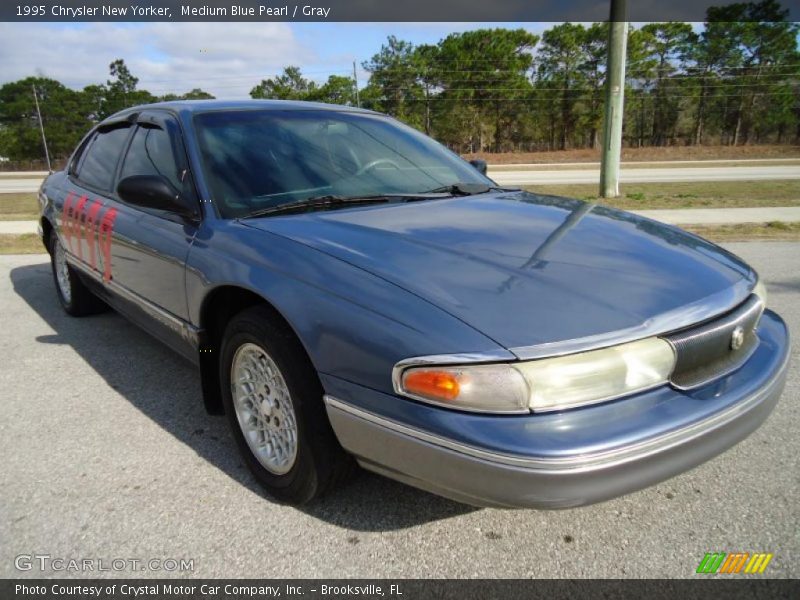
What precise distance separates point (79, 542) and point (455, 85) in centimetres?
5574

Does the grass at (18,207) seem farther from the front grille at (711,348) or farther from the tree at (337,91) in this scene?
the tree at (337,91)

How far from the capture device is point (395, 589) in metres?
1.86

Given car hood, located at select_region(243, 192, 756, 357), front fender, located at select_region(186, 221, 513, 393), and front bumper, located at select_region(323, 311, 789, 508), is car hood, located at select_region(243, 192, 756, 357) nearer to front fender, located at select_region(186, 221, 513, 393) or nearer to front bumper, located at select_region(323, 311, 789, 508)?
front fender, located at select_region(186, 221, 513, 393)

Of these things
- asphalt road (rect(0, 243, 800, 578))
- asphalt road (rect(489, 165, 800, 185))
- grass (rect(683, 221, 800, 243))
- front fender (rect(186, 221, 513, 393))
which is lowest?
asphalt road (rect(489, 165, 800, 185))

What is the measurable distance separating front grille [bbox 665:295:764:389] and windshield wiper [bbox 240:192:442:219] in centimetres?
145

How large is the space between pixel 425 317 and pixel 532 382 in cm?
36

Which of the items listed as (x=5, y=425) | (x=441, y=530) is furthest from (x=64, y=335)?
(x=441, y=530)

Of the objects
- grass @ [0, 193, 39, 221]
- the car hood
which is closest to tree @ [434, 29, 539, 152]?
grass @ [0, 193, 39, 221]

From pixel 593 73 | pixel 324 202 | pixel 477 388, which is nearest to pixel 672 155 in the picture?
pixel 593 73

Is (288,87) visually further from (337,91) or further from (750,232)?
(750,232)

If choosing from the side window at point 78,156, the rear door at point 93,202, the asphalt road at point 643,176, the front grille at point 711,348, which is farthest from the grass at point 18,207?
the front grille at point 711,348

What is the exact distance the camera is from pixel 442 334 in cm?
168

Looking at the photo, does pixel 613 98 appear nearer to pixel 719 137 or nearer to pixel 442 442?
pixel 442 442

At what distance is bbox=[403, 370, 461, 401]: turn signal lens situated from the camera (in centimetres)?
165
